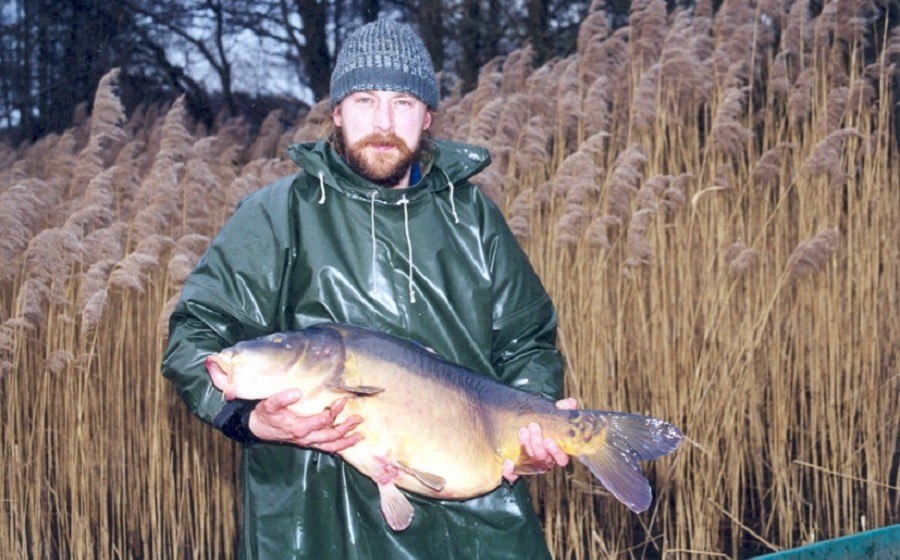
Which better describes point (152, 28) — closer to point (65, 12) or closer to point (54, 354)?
point (65, 12)

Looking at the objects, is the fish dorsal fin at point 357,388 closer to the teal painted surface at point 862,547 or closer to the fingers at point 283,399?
the fingers at point 283,399

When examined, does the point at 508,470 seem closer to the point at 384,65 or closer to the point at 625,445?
the point at 625,445

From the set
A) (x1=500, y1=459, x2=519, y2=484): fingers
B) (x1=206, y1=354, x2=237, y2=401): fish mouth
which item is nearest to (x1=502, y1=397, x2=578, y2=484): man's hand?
(x1=500, y1=459, x2=519, y2=484): fingers

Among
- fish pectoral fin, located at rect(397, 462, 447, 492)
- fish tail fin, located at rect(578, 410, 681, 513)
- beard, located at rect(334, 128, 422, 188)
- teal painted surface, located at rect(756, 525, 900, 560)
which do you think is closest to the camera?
fish pectoral fin, located at rect(397, 462, 447, 492)

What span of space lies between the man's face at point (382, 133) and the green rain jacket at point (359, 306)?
0.12 ft

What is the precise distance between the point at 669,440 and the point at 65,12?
10228 mm

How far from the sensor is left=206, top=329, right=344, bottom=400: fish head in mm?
1823

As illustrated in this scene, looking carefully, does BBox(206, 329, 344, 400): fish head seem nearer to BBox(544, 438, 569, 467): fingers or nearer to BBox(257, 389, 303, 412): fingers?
BBox(257, 389, 303, 412): fingers

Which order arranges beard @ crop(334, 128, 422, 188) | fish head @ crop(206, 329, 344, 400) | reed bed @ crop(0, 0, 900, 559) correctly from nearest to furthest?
fish head @ crop(206, 329, 344, 400), beard @ crop(334, 128, 422, 188), reed bed @ crop(0, 0, 900, 559)

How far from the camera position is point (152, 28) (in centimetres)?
1132

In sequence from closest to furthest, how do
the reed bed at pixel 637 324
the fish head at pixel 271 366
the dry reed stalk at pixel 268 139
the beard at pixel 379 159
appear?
the fish head at pixel 271 366 < the beard at pixel 379 159 < the reed bed at pixel 637 324 < the dry reed stalk at pixel 268 139

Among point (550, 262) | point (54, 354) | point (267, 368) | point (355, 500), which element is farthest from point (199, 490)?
point (267, 368)

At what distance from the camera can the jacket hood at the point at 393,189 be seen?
7.09 feet

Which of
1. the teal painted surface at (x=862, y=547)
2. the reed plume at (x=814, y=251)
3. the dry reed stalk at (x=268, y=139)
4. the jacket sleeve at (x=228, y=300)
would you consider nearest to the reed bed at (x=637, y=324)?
the reed plume at (x=814, y=251)
